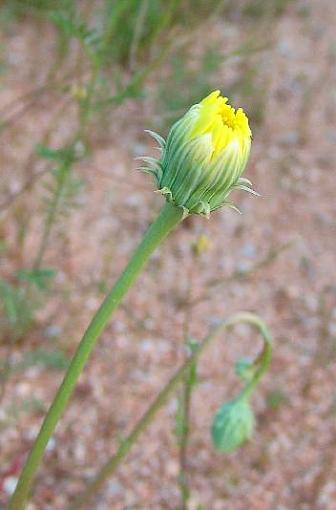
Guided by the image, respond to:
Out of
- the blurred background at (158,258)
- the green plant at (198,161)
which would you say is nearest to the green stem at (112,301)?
the green plant at (198,161)

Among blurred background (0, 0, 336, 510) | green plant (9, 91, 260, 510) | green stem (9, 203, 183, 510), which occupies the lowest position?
green stem (9, 203, 183, 510)

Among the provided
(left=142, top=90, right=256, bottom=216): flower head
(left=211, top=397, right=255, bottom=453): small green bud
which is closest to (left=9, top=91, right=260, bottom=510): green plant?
(left=142, top=90, right=256, bottom=216): flower head

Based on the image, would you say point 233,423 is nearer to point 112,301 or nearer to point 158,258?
point 112,301

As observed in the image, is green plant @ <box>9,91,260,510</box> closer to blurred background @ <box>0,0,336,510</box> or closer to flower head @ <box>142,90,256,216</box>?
flower head @ <box>142,90,256,216</box>

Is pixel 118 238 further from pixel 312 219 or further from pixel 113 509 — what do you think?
pixel 113 509

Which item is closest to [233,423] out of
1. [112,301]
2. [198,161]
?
[112,301]

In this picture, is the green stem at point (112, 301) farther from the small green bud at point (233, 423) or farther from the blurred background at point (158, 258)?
the blurred background at point (158, 258)
